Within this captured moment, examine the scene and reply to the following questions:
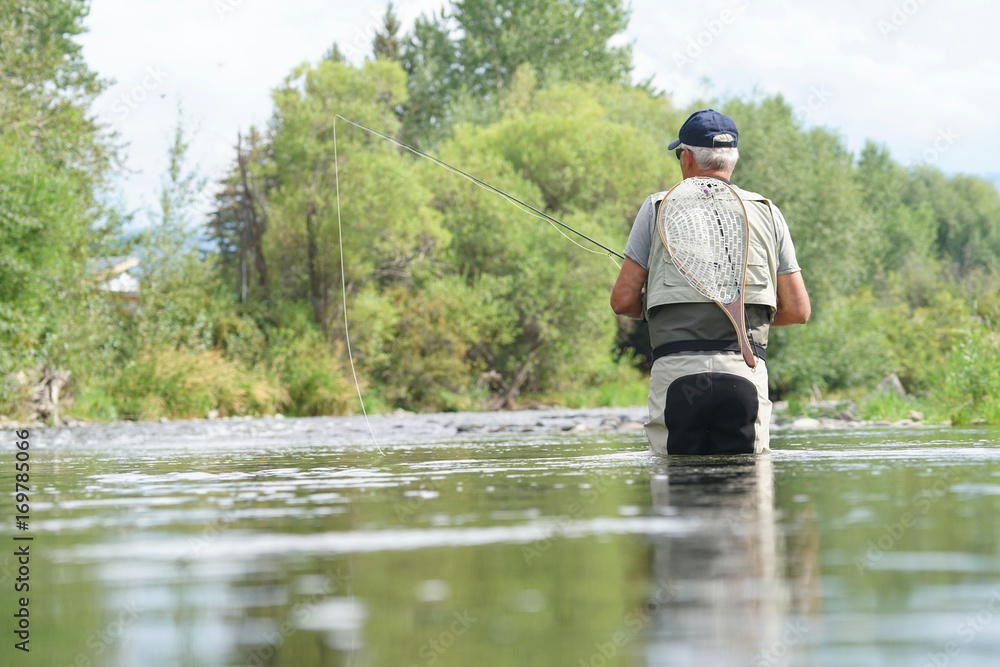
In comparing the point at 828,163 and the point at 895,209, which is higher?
the point at 895,209

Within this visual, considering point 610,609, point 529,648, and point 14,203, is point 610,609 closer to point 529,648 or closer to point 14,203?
point 529,648

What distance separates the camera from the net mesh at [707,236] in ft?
16.3

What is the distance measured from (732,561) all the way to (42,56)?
23.5 meters

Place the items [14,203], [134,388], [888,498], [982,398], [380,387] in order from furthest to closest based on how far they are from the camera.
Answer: [380,387], [134,388], [14,203], [982,398], [888,498]

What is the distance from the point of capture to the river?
1.66m

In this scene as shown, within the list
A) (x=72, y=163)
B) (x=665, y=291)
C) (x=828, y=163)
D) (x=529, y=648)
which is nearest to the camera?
(x=529, y=648)

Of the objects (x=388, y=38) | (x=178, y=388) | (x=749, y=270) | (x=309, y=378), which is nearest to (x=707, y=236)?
(x=749, y=270)

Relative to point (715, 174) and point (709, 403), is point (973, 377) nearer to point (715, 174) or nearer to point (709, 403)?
point (715, 174)

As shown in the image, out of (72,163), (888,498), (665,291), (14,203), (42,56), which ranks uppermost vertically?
(42,56)

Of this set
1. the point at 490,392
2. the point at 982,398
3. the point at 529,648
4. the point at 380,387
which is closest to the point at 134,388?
the point at 380,387

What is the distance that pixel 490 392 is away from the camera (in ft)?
99.2

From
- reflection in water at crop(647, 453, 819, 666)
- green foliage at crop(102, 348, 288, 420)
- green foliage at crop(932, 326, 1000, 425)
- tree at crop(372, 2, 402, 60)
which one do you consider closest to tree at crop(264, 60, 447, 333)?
green foliage at crop(102, 348, 288, 420)

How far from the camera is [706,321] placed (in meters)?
4.97

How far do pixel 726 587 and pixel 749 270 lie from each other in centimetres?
320
